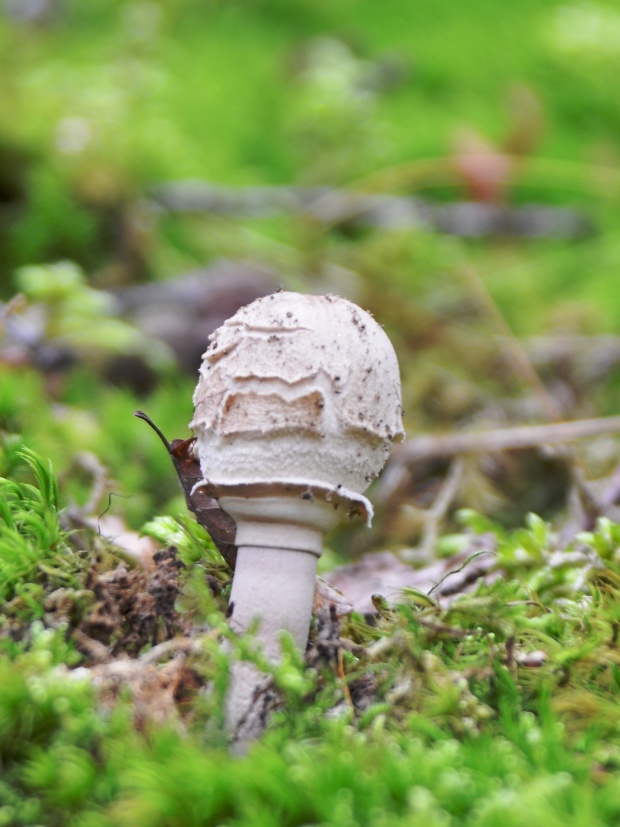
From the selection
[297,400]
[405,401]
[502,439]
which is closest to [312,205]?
[405,401]

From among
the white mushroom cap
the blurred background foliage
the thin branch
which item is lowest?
the white mushroom cap

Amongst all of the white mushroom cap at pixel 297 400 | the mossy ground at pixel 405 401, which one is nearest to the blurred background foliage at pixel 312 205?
the mossy ground at pixel 405 401

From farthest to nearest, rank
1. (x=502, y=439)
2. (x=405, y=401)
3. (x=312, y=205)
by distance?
(x=312, y=205), (x=405, y=401), (x=502, y=439)

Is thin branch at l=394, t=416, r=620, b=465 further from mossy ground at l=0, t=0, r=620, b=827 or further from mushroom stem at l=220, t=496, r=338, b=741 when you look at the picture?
mushroom stem at l=220, t=496, r=338, b=741

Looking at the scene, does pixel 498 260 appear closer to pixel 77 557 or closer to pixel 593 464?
pixel 593 464

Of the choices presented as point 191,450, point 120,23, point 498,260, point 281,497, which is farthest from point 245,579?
point 120,23

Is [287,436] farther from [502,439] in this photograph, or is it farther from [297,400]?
[502,439]

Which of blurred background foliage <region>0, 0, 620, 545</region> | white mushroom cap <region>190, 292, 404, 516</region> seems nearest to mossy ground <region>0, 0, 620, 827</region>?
blurred background foliage <region>0, 0, 620, 545</region>
